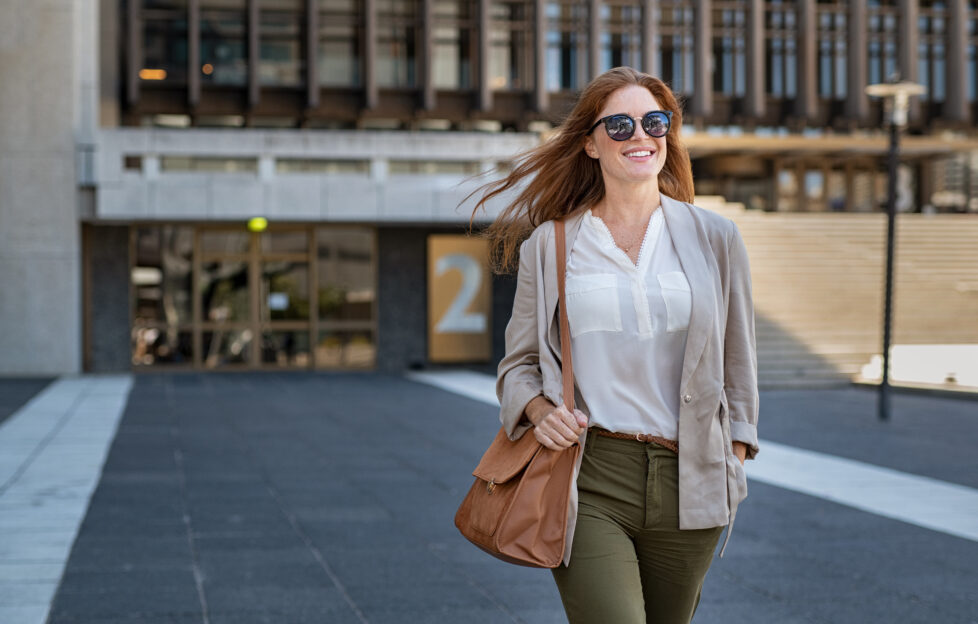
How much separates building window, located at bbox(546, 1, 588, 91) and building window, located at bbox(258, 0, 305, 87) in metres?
6.61

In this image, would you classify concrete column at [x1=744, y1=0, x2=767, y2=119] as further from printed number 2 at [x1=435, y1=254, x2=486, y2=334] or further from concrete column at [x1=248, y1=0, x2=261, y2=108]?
concrete column at [x1=248, y1=0, x2=261, y2=108]

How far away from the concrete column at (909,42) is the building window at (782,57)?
10.6ft

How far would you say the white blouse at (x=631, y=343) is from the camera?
2.80m

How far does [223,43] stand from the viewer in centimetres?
2781

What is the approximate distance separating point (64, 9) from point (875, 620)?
21670 millimetres

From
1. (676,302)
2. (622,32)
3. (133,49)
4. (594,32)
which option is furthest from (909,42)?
(676,302)

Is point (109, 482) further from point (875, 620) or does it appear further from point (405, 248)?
point (405, 248)

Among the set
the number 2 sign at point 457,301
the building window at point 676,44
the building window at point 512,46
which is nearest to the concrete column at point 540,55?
the building window at point 512,46

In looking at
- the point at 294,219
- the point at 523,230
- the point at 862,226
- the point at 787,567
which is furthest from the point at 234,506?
the point at 862,226

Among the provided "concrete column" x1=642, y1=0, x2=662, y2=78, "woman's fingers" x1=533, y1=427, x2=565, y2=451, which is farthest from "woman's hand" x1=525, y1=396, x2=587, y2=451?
"concrete column" x1=642, y1=0, x2=662, y2=78

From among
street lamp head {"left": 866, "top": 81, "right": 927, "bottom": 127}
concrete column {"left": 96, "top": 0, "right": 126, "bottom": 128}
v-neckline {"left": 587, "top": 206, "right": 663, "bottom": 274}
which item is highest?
concrete column {"left": 96, "top": 0, "right": 126, "bottom": 128}

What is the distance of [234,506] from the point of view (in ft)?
27.2

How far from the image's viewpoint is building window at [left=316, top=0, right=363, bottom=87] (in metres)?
28.5

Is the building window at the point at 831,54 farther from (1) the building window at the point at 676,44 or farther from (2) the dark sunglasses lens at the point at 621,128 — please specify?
(2) the dark sunglasses lens at the point at 621,128
